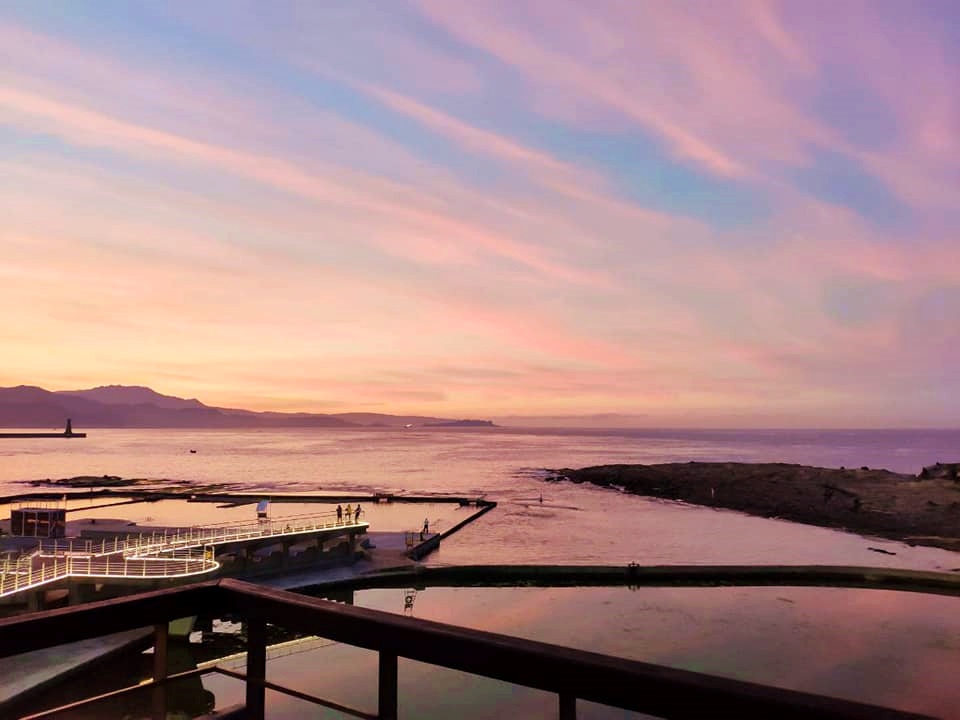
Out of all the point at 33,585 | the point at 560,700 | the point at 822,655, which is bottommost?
the point at 822,655

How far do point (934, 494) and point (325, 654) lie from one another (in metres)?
65.3

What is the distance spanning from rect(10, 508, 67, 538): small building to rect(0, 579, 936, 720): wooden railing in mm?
45896

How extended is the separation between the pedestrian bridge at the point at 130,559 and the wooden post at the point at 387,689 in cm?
2970

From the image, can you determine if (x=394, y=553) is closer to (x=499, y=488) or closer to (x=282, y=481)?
(x=499, y=488)

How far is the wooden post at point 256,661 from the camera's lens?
2709 millimetres

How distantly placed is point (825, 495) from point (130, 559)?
6924 centimetres

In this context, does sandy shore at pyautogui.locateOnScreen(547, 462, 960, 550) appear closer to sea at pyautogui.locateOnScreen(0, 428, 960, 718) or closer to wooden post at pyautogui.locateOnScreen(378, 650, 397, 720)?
sea at pyautogui.locateOnScreen(0, 428, 960, 718)

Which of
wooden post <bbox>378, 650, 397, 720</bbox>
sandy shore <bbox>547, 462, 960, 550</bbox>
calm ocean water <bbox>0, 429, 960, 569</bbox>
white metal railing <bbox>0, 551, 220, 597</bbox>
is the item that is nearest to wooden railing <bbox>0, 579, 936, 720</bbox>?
wooden post <bbox>378, 650, 397, 720</bbox>

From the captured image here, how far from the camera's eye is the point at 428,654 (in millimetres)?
2303

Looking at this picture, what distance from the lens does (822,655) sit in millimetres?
29516

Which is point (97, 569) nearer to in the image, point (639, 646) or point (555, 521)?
point (639, 646)

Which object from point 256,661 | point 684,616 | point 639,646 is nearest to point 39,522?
point 639,646

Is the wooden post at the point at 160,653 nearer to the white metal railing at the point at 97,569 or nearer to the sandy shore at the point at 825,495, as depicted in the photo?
the white metal railing at the point at 97,569

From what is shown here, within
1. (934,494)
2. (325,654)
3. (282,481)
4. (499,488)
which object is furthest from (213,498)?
(934,494)
